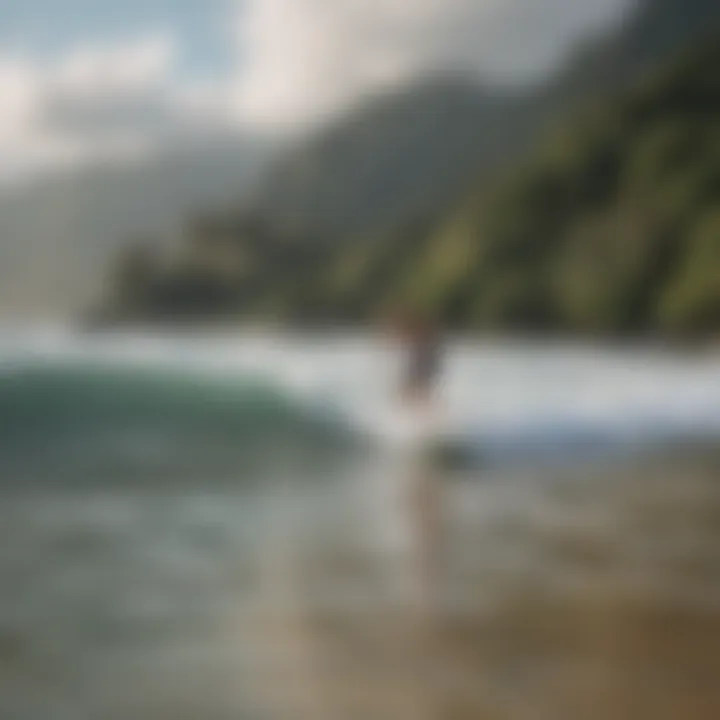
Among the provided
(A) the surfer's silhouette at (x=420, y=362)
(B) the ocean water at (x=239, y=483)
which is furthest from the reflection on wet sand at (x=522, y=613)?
(A) the surfer's silhouette at (x=420, y=362)

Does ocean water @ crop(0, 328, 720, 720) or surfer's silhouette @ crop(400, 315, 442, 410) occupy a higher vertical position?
surfer's silhouette @ crop(400, 315, 442, 410)

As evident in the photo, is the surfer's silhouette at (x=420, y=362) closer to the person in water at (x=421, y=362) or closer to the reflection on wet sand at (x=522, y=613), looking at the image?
the person in water at (x=421, y=362)

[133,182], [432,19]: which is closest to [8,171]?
[133,182]

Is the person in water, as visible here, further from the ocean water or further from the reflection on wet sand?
the reflection on wet sand

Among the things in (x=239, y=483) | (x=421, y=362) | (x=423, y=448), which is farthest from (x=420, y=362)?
(x=239, y=483)

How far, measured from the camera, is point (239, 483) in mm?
1548

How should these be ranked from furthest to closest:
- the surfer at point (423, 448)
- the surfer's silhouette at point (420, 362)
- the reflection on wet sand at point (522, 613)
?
the surfer's silhouette at point (420, 362)
the surfer at point (423, 448)
the reflection on wet sand at point (522, 613)

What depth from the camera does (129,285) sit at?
5.25ft

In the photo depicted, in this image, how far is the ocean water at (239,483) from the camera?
4.52ft

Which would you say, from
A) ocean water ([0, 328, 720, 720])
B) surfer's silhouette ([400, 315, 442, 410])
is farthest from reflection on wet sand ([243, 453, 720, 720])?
surfer's silhouette ([400, 315, 442, 410])

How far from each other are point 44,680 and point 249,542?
32 cm

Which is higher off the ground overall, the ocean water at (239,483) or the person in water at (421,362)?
the person in water at (421,362)

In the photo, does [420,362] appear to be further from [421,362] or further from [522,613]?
[522,613]

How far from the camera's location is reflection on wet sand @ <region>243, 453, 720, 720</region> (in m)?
1.36
